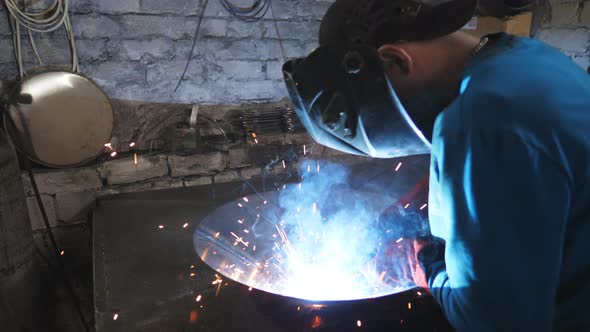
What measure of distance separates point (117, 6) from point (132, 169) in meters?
0.90

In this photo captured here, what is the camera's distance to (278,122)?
2.65 m

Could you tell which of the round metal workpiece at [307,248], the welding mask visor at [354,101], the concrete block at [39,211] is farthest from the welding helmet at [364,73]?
the concrete block at [39,211]

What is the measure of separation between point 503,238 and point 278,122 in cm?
198

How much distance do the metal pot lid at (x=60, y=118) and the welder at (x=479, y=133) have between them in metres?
1.62

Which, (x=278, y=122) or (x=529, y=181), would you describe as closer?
(x=529, y=181)

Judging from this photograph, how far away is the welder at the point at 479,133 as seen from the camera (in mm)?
761

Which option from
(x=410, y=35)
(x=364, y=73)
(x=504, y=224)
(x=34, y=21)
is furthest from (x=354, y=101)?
(x=34, y=21)

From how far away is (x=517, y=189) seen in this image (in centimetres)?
76

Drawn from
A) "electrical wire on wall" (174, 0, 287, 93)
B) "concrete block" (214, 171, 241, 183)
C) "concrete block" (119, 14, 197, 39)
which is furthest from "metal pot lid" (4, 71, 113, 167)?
"concrete block" (214, 171, 241, 183)

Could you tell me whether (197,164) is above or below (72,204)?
above

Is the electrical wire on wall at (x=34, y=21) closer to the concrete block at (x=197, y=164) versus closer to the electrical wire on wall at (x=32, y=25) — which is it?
the electrical wire on wall at (x=32, y=25)

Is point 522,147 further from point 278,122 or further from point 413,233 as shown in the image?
point 278,122

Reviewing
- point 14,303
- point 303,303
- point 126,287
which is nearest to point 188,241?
point 126,287

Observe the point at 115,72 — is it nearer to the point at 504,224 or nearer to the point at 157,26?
the point at 157,26
